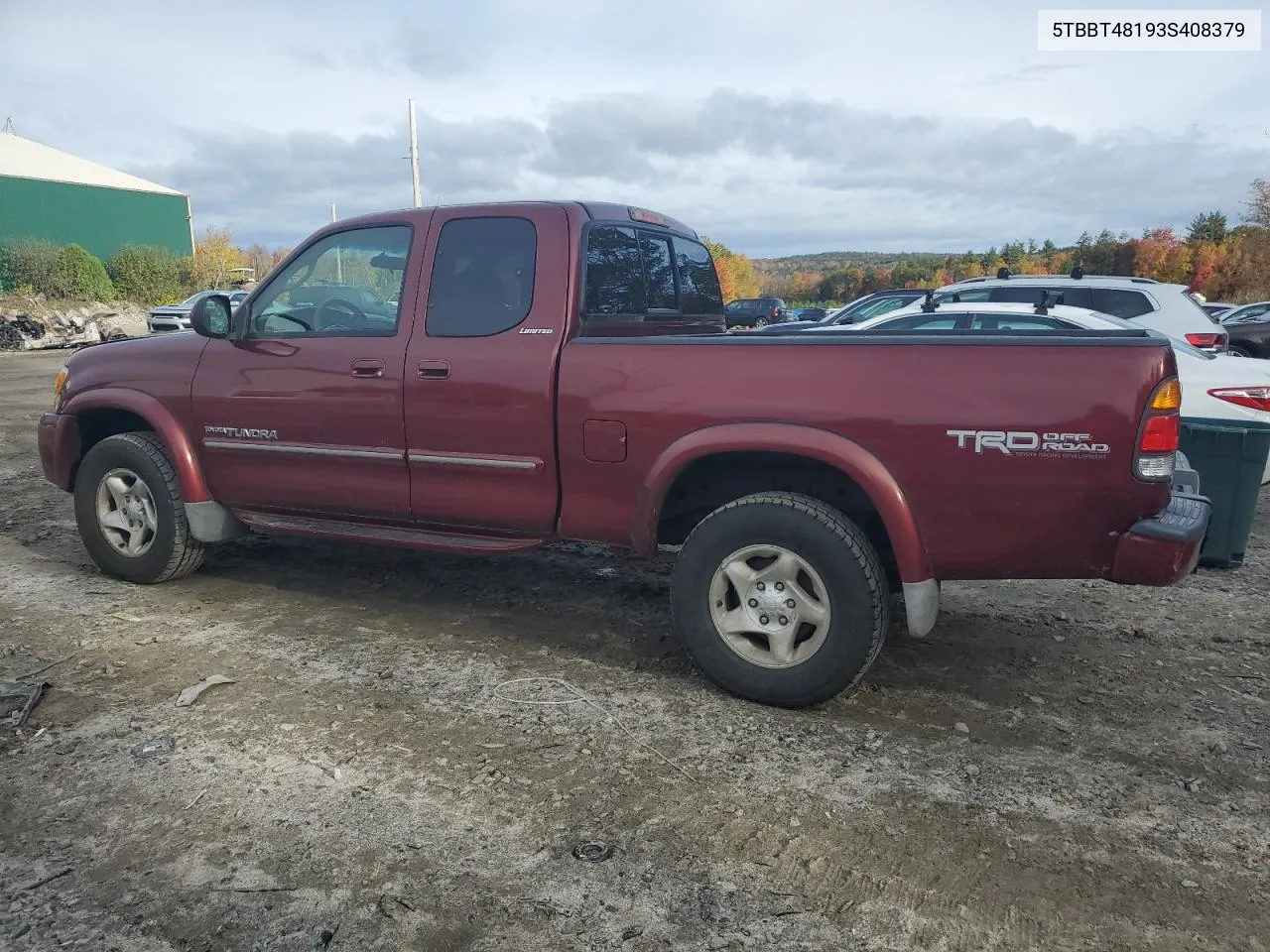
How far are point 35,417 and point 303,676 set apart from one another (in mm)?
10306

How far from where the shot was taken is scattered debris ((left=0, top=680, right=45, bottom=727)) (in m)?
3.47

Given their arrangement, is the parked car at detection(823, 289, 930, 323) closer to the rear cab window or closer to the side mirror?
the rear cab window

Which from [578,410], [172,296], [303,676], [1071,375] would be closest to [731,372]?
[578,410]

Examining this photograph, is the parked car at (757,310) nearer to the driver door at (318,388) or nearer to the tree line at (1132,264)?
the tree line at (1132,264)

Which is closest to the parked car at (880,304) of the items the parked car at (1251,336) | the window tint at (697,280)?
the parked car at (1251,336)

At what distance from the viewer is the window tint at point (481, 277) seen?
412cm

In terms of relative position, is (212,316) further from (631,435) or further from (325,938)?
(325,938)

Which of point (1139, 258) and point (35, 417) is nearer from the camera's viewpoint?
point (35, 417)

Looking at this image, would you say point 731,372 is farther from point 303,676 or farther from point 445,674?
point 303,676

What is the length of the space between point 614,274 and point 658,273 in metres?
0.47

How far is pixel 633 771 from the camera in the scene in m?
3.11

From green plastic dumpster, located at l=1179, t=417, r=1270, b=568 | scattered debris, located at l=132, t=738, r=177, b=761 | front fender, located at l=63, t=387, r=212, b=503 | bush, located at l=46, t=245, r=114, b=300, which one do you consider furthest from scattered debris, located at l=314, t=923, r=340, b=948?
bush, located at l=46, t=245, r=114, b=300

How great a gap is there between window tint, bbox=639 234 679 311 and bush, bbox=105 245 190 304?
3719cm

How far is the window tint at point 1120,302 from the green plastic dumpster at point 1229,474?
5.17 meters
